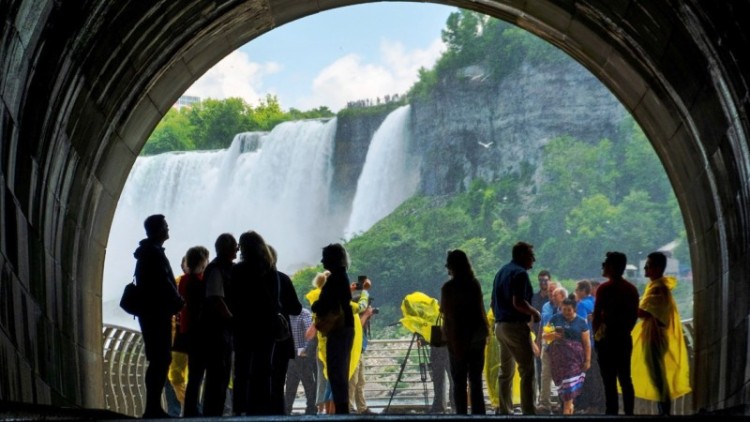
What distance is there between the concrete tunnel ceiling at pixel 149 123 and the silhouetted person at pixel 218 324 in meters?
1.12

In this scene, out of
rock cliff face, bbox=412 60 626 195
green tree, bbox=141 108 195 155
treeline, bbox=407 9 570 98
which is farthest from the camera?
green tree, bbox=141 108 195 155

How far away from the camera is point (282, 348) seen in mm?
9711

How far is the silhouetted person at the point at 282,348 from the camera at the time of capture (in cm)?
956

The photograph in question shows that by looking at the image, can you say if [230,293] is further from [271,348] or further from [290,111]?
[290,111]

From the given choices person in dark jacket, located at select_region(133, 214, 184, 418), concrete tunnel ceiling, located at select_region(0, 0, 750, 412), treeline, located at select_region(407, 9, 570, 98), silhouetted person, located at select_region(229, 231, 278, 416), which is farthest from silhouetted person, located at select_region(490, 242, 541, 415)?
treeline, located at select_region(407, 9, 570, 98)

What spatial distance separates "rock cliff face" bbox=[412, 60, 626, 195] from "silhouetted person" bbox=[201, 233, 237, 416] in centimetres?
5237

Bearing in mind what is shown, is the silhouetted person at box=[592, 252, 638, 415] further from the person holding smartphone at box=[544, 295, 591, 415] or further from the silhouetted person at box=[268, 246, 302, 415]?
the person holding smartphone at box=[544, 295, 591, 415]

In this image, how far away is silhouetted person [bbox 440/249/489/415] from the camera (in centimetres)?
1033

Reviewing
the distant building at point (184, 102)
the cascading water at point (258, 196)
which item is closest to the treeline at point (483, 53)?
the cascading water at point (258, 196)

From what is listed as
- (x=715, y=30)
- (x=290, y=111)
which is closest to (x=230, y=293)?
(x=715, y=30)

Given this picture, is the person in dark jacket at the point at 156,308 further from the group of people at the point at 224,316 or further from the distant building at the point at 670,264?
the distant building at the point at 670,264

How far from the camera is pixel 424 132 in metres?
62.5

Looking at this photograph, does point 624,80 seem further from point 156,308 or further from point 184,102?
point 184,102

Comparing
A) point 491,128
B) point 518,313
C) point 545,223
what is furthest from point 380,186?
point 518,313
